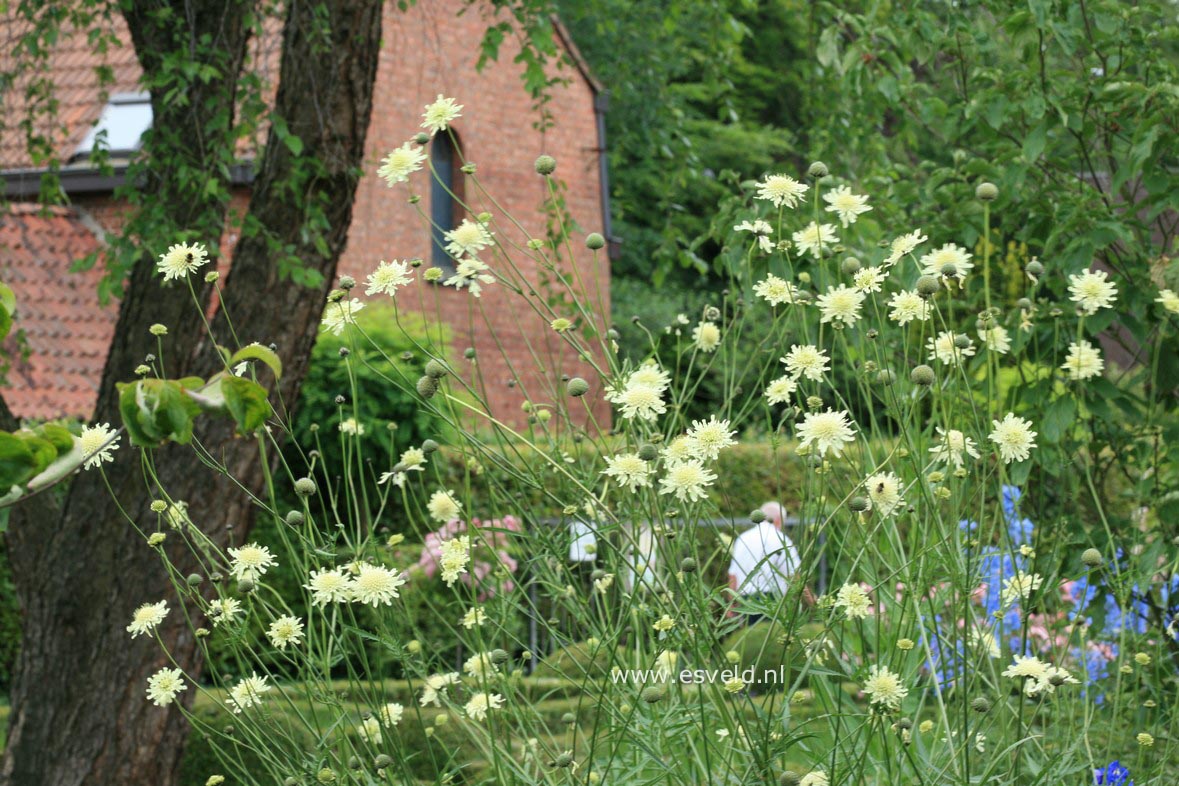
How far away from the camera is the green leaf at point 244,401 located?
1369 millimetres

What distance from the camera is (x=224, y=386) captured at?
1.39 metres

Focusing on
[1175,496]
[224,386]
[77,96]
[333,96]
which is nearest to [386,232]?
[77,96]

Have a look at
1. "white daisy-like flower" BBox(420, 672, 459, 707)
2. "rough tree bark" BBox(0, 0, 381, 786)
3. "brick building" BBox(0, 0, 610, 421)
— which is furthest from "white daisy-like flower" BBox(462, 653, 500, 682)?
"brick building" BBox(0, 0, 610, 421)

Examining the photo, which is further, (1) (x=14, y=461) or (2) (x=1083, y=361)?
(2) (x=1083, y=361)

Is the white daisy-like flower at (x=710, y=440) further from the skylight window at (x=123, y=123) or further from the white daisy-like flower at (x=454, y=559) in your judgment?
the skylight window at (x=123, y=123)

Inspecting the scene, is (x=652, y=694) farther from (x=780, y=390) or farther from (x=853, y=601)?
(x=780, y=390)

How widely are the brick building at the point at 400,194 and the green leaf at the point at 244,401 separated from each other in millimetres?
9072

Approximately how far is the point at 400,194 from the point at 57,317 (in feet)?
11.6

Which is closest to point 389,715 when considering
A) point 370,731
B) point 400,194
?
point 370,731

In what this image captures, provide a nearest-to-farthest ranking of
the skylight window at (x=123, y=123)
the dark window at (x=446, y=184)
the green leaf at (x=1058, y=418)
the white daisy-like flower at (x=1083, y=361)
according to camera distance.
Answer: the white daisy-like flower at (x=1083, y=361), the green leaf at (x=1058, y=418), the skylight window at (x=123, y=123), the dark window at (x=446, y=184)

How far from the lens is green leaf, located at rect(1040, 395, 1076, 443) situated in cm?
317

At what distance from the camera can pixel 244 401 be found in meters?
1.40

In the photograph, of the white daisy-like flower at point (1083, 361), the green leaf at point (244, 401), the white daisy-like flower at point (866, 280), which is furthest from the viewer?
the white daisy-like flower at point (1083, 361)

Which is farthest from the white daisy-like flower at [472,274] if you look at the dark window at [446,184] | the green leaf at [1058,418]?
the dark window at [446,184]
